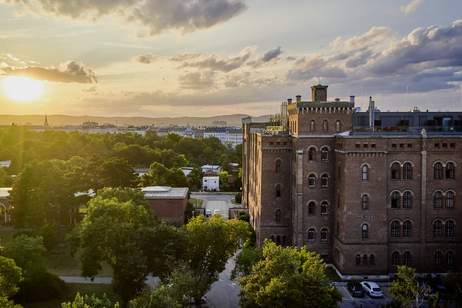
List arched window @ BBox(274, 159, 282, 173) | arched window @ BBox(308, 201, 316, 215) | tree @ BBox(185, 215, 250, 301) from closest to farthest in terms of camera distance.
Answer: tree @ BBox(185, 215, 250, 301), arched window @ BBox(308, 201, 316, 215), arched window @ BBox(274, 159, 282, 173)

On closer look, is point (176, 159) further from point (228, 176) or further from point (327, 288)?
point (327, 288)

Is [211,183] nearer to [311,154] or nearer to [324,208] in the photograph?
[324,208]

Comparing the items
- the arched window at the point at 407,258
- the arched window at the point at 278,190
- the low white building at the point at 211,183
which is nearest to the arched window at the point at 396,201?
the arched window at the point at 407,258

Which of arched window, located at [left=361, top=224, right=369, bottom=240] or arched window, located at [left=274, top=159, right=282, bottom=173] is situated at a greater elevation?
arched window, located at [left=274, top=159, right=282, bottom=173]

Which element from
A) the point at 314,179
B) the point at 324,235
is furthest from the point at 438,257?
the point at 314,179

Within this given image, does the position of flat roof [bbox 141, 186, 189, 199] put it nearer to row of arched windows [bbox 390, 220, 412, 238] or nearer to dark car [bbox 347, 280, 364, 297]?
dark car [bbox 347, 280, 364, 297]

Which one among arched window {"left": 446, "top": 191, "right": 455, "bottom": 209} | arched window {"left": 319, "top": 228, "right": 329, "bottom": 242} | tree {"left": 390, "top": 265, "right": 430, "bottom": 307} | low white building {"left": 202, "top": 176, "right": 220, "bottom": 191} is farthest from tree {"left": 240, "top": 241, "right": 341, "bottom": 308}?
low white building {"left": 202, "top": 176, "right": 220, "bottom": 191}

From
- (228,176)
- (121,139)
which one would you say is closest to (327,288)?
(228,176)
